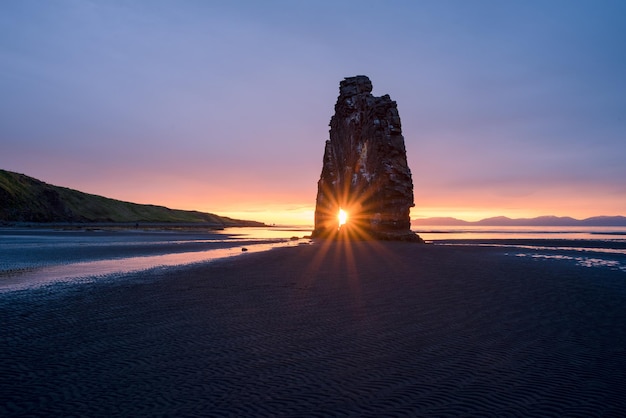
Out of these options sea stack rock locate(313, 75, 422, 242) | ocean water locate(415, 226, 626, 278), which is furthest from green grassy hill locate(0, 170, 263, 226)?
ocean water locate(415, 226, 626, 278)

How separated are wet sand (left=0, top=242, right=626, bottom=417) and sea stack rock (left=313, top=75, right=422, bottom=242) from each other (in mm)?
37626

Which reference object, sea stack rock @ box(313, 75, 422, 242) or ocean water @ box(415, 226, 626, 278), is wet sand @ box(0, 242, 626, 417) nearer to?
ocean water @ box(415, 226, 626, 278)

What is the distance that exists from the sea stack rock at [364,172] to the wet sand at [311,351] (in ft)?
123

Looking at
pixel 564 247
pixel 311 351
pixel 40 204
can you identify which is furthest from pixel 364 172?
pixel 40 204

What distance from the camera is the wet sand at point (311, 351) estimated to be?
5160mm

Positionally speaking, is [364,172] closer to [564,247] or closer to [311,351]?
[564,247]

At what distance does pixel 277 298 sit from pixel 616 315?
9.43 m

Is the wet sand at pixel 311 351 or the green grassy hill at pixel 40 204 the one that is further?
the green grassy hill at pixel 40 204

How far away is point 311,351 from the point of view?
731 cm

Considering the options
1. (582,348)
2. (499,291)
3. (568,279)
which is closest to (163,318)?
(582,348)

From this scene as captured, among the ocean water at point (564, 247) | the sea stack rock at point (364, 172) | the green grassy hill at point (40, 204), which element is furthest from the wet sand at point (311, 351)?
the green grassy hill at point (40, 204)

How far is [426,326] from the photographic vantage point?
9148 mm

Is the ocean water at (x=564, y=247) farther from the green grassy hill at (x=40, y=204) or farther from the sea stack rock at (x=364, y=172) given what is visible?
the green grassy hill at (x=40, y=204)

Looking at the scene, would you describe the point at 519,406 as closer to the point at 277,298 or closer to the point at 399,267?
the point at 277,298
